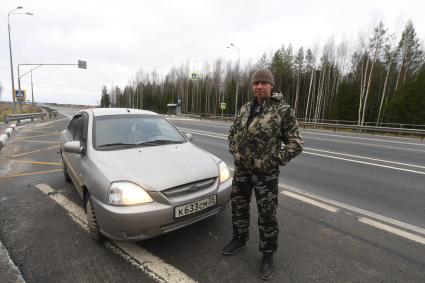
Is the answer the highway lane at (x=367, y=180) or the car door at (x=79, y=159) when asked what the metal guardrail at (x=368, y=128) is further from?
the car door at (x=79, y=159)

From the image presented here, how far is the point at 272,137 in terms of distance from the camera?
2396 mm

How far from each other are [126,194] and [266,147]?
1.48 meters

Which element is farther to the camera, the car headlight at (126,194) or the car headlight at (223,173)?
the car headlight at (223,173)

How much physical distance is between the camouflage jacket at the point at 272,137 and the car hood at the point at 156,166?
0.72m

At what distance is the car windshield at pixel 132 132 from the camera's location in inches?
137

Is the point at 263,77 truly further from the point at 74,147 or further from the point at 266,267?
the point at 74,147

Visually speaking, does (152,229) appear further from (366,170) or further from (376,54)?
(376,54)

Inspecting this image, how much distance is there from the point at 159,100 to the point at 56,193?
72.5 metres

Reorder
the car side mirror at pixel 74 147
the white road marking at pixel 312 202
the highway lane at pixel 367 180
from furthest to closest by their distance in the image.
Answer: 1. the highway lane at pixel 367 180
2. the white road marking at pixel 312 202
3. the car side mirror at pixel 74 147

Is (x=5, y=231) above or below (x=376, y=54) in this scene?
below

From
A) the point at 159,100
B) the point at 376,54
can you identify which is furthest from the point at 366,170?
the point at 159,100

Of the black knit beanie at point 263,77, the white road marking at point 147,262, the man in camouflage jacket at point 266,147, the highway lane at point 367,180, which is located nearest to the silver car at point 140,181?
the white road marking at point 147,262

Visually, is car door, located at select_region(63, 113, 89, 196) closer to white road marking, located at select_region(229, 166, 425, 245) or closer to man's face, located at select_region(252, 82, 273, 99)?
man's face, located at select_region(252, 82, 273, 99)

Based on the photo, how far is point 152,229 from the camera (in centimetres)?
249
